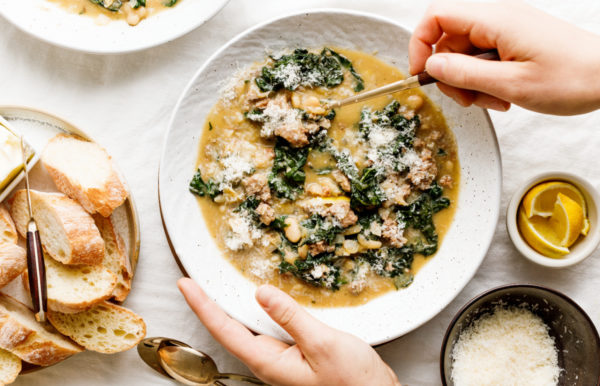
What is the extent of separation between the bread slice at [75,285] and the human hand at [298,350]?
1.65 feet

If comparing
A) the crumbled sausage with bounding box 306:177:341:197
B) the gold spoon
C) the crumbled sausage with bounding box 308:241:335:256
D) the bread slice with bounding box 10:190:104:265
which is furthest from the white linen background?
the crumbled sausage with bounding box 306:177:341:197

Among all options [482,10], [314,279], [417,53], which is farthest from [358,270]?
[482,10]

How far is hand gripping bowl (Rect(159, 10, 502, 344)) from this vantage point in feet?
10.1

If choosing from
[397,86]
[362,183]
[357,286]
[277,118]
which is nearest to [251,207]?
[277,118]

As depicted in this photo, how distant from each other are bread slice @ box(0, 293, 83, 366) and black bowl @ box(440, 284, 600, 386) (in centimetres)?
216

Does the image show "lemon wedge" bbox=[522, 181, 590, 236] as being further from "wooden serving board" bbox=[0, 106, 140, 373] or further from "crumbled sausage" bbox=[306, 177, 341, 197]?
"wooden serving board" bbox=[0, 106, 140, 373]

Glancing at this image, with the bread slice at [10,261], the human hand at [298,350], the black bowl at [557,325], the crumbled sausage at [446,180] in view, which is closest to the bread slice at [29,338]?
the bread slice at [10,261]

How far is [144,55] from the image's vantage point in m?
3.34

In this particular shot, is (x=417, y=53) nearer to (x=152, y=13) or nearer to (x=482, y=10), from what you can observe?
(x=482, y=10)

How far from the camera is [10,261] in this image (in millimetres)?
2971

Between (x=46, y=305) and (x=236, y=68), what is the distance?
1674 mm

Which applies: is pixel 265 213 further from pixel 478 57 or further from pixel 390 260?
pixel 478 57

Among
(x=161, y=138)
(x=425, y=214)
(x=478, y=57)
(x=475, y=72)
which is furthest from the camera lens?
(x=161, y=138)

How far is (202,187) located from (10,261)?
1087 millimetres
